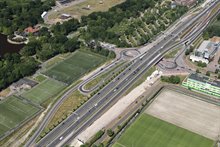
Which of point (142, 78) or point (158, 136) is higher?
point (142, 78)

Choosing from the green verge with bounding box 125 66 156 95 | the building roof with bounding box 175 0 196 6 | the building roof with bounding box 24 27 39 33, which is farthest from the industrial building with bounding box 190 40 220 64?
the building roof with bounding box 24 27 39 33

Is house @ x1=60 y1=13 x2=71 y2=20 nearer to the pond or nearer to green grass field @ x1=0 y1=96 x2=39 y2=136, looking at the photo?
the pond

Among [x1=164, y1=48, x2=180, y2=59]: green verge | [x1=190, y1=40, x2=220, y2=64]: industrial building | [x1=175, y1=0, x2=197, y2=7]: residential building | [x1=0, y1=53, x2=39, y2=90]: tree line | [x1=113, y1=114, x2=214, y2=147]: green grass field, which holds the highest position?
[x1=175, y1=0, x2=197, y2=7]: residential building

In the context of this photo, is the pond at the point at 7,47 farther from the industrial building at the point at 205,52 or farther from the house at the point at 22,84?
the industrial building at the point at 205,52

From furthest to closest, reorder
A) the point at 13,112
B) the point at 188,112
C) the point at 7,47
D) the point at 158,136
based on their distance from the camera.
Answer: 1. the point at 7,47
2. the point at 13,112
3. the point at 188,112
4. the point at 158,136

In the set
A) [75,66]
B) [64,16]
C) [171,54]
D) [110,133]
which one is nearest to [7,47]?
[75,66]

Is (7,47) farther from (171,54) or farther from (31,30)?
(171,54)

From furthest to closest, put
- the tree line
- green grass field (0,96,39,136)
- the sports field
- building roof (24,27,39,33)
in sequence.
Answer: building roof (24,27,39,33), the sports field, the tree line, green grass field (0,96,39,136)
